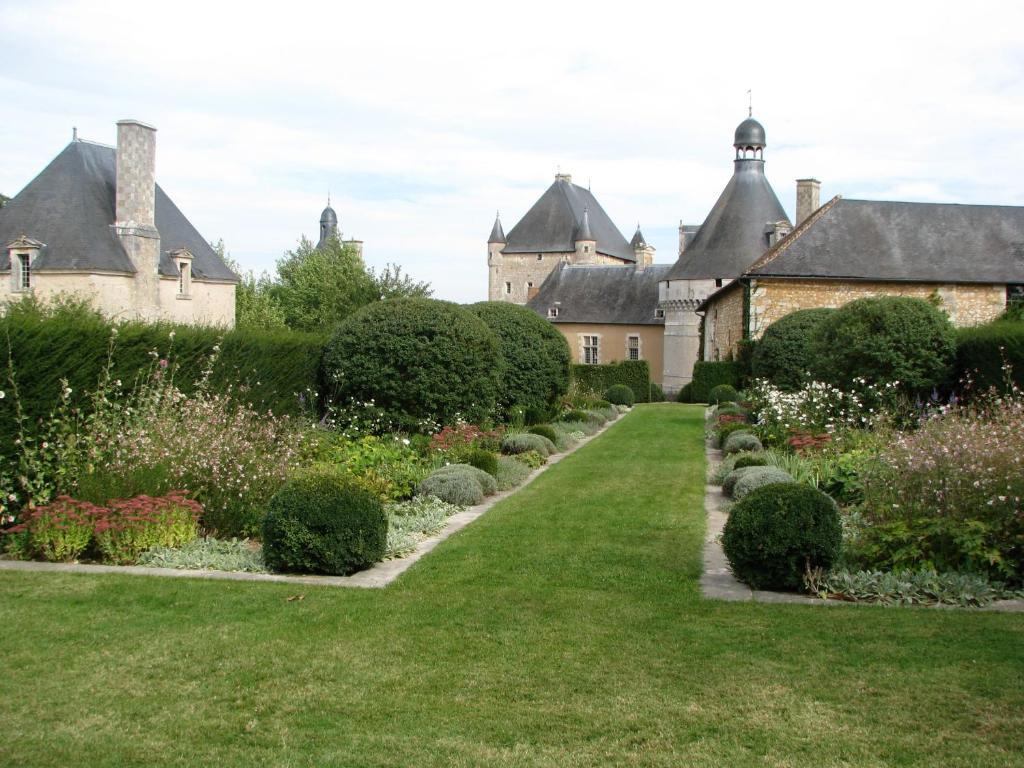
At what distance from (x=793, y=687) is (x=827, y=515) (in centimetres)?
193

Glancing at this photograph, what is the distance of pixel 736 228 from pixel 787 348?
17.1 metres

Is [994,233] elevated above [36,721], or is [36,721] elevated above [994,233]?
[994,233]

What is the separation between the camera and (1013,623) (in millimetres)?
5184

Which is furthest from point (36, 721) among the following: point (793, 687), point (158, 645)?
point (793, 687)

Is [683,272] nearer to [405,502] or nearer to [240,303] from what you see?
[240,303]

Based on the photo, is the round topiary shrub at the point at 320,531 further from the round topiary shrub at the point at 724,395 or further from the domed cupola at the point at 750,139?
the domed cupola at the point at 750,139

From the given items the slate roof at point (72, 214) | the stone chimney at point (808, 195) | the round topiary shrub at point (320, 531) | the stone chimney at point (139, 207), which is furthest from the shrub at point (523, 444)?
the stone chimney at point (808, 195)

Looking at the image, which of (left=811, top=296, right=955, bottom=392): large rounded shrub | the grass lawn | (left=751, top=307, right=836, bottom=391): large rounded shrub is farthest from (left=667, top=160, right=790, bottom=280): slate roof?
the grass lawn

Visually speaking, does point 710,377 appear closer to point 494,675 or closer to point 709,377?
point 709,377

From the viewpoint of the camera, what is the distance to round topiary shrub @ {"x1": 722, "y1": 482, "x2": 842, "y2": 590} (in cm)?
589

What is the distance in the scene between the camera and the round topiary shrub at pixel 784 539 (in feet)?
19.3

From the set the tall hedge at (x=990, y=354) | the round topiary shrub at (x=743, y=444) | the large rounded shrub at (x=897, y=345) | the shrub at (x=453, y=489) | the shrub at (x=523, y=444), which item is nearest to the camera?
the shrub at (x=453, y=489)

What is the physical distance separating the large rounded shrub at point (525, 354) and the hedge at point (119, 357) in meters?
6.49

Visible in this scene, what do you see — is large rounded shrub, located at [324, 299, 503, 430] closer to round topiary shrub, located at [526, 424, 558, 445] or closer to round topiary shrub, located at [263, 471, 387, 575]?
round topiary shrub, located at [526, 424, 558, 445]
